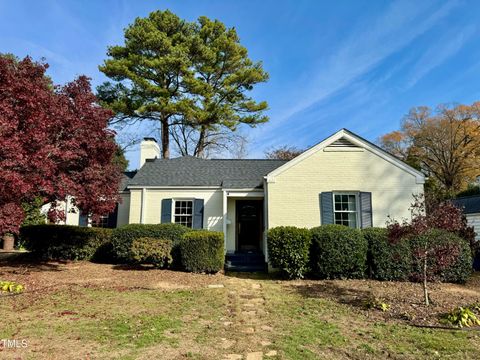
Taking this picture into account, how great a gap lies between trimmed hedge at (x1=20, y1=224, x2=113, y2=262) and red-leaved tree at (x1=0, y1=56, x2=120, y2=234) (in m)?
3.28

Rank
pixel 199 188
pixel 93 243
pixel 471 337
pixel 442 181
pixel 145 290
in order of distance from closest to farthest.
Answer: pixel 471 337, pixel 145 290, pixel 93 243, pixel 199 188, pixel 442 181

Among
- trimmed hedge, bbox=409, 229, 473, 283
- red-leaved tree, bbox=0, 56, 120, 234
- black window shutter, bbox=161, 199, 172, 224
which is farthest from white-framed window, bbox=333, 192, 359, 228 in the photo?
red-leaved tree, bbox=0, 56, 120, 234

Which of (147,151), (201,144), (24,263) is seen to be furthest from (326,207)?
(201,144)

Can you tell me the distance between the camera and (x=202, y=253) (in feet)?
35.2

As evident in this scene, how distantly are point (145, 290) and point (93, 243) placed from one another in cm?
524

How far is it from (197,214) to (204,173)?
2.47m

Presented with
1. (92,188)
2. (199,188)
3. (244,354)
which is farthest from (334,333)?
(199,188)

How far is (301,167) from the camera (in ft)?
41.8

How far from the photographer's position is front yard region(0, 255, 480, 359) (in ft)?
14.9

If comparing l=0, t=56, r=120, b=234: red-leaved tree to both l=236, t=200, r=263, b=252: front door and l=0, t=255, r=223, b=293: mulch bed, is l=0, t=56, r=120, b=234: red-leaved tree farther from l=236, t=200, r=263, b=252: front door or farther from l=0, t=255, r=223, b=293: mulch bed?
l=236, t=200, r=263, b=252: front door

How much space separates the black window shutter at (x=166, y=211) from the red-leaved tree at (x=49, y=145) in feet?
13.4

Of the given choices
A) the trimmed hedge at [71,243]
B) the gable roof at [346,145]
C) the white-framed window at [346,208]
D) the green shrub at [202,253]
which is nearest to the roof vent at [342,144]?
the gable roof at [346,145]

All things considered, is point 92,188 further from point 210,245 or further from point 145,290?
point 210,245

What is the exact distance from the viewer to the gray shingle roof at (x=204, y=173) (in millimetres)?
14539
